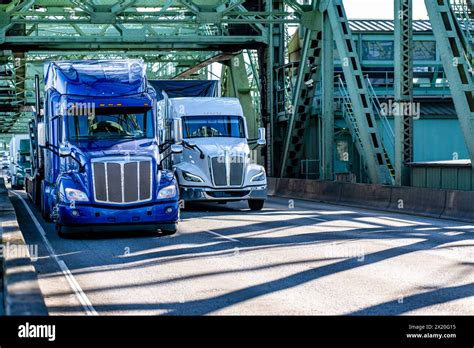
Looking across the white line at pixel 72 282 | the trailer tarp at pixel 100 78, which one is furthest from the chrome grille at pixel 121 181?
the trailer tarp at pixel 100 78

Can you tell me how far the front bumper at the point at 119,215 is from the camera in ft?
61.3

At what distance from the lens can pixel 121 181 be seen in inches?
750

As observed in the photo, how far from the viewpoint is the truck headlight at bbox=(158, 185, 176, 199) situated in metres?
19.3

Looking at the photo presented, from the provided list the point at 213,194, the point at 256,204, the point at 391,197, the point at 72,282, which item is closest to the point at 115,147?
the point at 213,194

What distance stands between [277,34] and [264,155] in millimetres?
5637

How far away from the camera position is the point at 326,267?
13.9m

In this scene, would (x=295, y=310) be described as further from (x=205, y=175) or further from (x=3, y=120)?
(x=3, y=120)

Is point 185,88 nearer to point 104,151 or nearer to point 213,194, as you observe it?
point 213,194

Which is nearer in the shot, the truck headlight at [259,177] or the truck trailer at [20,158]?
the truck headlight at [259,177]

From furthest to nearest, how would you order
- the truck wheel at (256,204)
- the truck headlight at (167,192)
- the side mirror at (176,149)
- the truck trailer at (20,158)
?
the truck trailer at (20,158) → the truck wheel at (256,204) → the side mirror at (176,149) → the truck headlight at (167,192)

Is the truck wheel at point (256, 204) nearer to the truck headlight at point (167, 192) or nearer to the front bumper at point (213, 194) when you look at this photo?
the front bumper at point (213, 194)

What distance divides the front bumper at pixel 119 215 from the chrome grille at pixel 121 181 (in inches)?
7.6

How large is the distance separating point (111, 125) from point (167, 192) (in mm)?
2349

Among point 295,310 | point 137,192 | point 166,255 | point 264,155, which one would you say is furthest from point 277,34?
point 295,310
